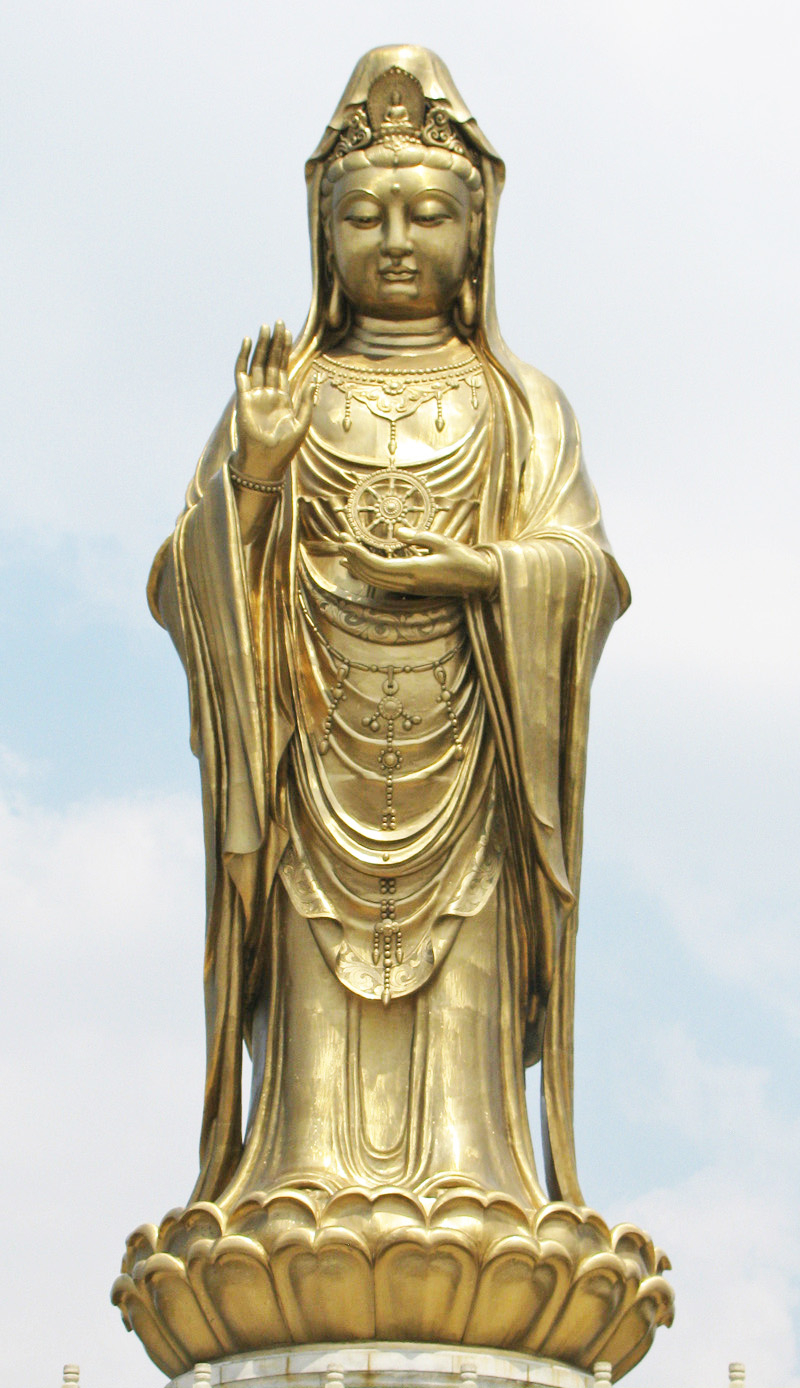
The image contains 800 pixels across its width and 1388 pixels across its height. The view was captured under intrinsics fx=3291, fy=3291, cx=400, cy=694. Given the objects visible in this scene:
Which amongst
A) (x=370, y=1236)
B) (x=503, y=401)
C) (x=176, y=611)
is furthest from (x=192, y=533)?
(x=370, y=1236)

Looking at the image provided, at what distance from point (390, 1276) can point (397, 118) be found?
4708mm

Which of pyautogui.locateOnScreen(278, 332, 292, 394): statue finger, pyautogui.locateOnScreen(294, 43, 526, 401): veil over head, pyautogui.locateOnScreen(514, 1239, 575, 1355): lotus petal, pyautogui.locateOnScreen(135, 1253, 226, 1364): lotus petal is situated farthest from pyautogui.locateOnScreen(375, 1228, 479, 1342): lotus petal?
pyautogui.locateOnScreen(294, 43, 526, 401): veil over head

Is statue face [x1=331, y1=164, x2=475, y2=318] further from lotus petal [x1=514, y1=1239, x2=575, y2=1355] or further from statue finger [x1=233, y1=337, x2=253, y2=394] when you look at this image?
lotus petal [x1=514, y1=1239, x2=575, y2=1355]

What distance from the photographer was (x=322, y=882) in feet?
39.9

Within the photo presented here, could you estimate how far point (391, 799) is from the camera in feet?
40.2

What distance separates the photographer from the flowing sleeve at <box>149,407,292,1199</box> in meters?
12.1

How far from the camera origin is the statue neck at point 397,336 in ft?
43.2

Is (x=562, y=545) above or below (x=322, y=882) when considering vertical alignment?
above

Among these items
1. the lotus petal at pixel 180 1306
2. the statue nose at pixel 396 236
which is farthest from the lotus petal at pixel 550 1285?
the statue nose at pixel 396 236

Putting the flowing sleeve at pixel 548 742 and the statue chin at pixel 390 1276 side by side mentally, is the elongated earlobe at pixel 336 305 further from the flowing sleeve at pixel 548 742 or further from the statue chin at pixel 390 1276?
the statue chin at pixel 390 1276

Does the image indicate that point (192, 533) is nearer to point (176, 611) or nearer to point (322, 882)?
point (176, 611)

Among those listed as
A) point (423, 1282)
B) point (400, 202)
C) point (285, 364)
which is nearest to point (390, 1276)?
point (423, 1282)

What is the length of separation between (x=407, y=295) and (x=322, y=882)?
2.49 m

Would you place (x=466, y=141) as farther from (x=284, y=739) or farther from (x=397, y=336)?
(x=284, y=739)
